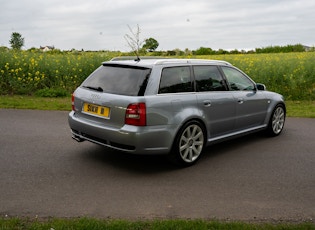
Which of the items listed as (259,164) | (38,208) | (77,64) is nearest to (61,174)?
(38,208)

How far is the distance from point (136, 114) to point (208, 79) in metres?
1.72

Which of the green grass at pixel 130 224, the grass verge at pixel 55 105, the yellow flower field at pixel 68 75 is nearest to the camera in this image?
the green grass at pixel 130 224

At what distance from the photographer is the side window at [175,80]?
17.2ft

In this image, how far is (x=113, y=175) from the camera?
5055mm

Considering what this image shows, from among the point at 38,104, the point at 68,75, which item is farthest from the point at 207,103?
the point at 68,75

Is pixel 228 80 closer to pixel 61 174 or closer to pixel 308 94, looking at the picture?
pixel 61 174

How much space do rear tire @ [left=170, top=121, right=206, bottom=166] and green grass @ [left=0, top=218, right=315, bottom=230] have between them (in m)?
1.76

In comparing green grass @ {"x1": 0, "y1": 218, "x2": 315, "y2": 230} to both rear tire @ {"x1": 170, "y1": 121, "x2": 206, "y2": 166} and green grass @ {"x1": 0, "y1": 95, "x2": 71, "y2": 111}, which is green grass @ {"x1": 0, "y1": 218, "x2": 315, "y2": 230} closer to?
rear tire @ {"x1": 170, "y1": 121, "x2": 206, "y2": 166}

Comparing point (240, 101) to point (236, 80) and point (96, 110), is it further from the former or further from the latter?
point (96, 110)

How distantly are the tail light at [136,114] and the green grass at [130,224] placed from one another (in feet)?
5.18

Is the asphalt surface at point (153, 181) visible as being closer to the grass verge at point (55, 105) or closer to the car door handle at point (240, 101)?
the car door handle at point (240, 101)

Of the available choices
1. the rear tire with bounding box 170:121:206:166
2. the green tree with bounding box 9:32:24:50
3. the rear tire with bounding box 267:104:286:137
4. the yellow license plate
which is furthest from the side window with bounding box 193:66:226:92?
the green tree with bounding box 9:32:24:50

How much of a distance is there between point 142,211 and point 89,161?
6.51 feet

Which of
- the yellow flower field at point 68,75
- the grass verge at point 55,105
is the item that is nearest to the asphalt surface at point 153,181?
the grass verge at point 55,105
